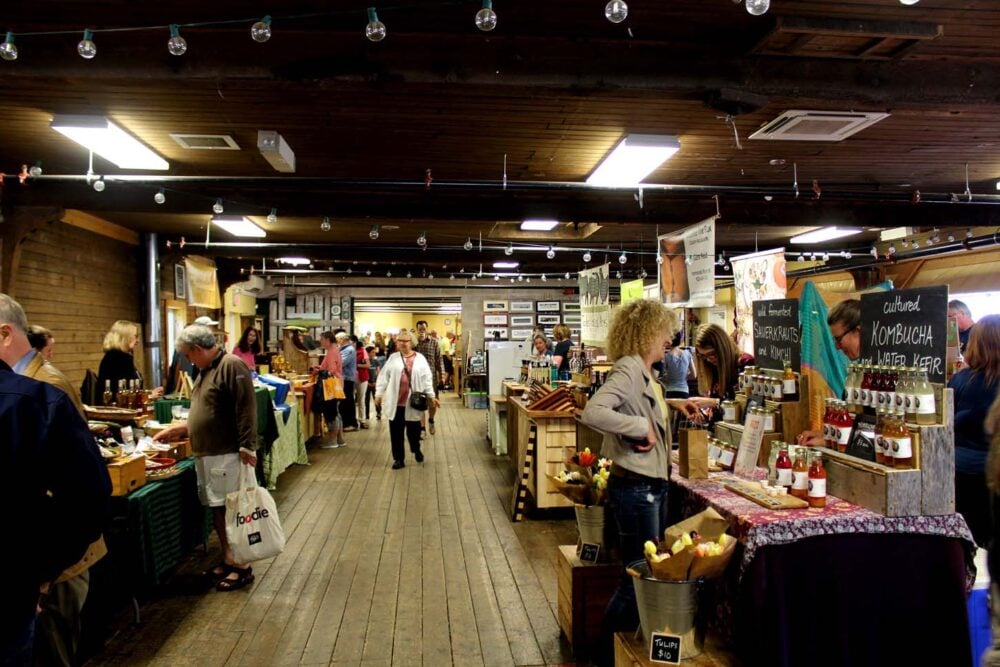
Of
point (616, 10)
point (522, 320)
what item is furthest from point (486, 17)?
point (522, 320)

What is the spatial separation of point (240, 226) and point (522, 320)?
1019 centimetres

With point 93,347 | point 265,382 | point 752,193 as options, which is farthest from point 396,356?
point 752,193

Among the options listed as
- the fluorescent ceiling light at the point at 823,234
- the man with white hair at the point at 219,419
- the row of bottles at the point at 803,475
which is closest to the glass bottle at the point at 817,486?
the row of bottles at the point at 803,475

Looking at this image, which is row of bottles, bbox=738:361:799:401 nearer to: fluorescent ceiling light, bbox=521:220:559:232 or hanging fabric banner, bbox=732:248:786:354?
hanging fabric banner, bbox=732:248:786:354

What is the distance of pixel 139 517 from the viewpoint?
3689 millimetres

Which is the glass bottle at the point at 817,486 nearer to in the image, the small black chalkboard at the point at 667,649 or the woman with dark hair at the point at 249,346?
the small black chalkboard at the point at 667,649

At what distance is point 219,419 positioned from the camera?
4.09m

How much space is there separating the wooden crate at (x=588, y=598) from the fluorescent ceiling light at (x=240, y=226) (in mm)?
6089

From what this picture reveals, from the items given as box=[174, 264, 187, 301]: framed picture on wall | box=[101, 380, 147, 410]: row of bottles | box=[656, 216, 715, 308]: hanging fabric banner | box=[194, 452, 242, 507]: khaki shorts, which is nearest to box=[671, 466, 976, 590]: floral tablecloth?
box=[194, 452, 242, 507]: khaki shorts

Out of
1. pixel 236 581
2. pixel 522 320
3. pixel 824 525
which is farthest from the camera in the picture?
pixel 522 320

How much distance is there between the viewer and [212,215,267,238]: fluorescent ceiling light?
7766 millimetres

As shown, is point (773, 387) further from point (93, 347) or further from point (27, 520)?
point (93, 347)

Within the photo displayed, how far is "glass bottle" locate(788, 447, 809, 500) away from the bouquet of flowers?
90cm

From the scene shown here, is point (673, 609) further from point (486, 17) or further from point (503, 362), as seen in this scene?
point (503, 362)
